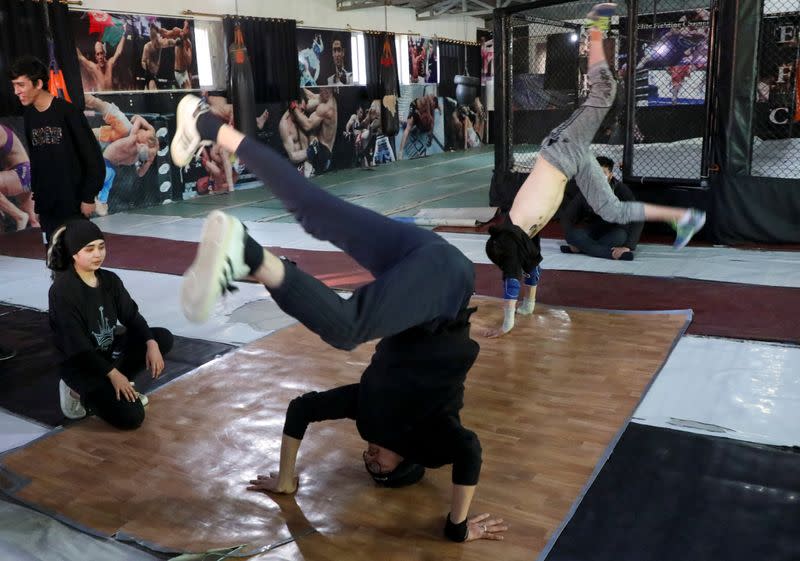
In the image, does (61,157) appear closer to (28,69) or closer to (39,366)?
(28,69)

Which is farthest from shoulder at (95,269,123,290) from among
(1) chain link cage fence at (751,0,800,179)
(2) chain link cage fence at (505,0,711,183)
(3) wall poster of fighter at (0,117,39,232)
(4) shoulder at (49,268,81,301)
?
(1) chain link cage fence at (751,0,800,179)

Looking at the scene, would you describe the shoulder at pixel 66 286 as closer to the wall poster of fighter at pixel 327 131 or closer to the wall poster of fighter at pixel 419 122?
the wall poster of fighter at pixel 327 131

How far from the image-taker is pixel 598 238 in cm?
570

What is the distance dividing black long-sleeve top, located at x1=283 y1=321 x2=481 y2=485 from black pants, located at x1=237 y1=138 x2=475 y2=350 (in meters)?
0.10

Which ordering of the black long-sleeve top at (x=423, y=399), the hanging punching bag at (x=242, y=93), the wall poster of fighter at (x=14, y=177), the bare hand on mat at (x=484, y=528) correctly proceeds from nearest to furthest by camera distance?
the black long-sleeve top at (x=423, y=399)
the bare hand on mat at (x=484, y=528)
the wall poster of fighter at (x=14, y=177)
the hanging punching bag at (x=242, y=93)

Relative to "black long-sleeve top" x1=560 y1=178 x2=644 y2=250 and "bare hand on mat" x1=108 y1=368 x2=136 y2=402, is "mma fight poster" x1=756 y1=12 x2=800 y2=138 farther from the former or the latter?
"bare hand on mat" x1=108 y1=368 x2=136 y2=402

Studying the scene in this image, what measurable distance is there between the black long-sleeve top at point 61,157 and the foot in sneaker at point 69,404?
111 centimetres

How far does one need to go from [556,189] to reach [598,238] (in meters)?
2.18

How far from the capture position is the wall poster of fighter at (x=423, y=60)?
44.8 ft

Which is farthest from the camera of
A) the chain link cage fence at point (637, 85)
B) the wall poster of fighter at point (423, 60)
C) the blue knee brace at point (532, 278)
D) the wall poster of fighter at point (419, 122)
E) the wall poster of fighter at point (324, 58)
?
the wall poster of fighter at point (423, 60)

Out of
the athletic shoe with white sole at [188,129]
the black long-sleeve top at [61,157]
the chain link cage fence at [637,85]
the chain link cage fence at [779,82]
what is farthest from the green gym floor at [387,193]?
the athletic shoe with white sole at [188,129]

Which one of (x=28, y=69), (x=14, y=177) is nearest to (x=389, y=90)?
(x=14, y=177)

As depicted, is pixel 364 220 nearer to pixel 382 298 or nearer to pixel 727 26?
pixel 382 298

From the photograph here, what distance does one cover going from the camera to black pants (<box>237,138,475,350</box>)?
5.23 feet
